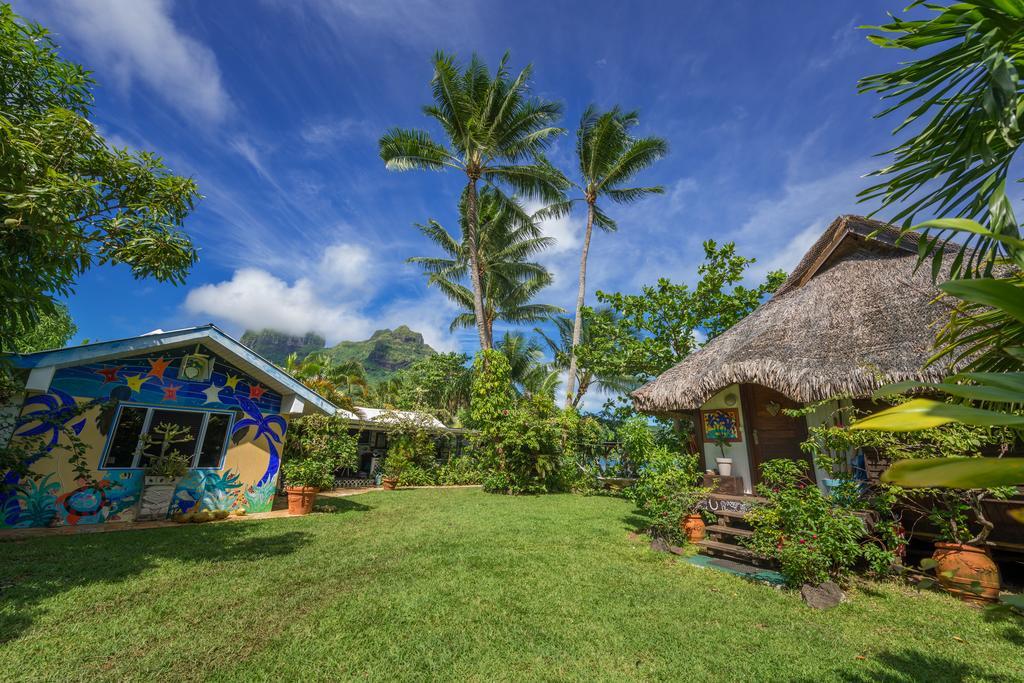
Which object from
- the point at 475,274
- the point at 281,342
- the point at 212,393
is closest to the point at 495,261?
the point at 475,274

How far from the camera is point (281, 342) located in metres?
119

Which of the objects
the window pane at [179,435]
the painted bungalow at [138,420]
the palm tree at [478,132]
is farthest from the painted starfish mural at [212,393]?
the palm tree at [478,132]

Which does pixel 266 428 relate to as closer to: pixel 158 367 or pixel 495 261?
pixel 158 367

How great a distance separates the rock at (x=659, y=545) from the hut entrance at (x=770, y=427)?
315 cm

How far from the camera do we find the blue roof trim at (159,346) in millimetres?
6434

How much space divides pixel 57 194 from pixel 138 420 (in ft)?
16.7

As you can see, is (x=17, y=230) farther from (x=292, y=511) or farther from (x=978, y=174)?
(x=978, y=174)

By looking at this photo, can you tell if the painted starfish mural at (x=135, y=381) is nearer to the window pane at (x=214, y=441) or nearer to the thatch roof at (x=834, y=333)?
the window pane at (x=214, y=441)

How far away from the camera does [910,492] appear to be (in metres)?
5.21

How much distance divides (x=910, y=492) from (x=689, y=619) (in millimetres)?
3434

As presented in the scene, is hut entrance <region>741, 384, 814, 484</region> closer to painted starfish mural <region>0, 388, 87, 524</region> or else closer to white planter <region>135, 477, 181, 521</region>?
white planter <region>135, 477, 181, 521</region>

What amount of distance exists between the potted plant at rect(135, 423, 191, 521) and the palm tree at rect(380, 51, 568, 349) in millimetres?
8705

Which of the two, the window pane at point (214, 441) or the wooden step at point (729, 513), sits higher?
the window pane at point (214, 441)

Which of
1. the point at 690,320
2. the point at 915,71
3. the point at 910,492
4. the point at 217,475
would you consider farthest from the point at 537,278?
the point at 915,71
